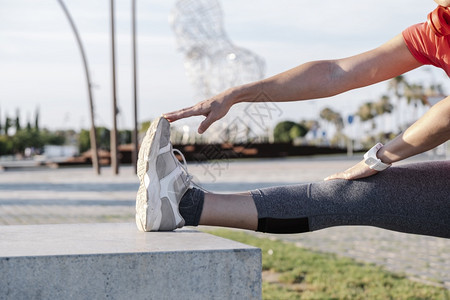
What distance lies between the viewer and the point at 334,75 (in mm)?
3264

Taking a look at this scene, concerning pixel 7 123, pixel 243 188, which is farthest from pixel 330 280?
pixel 7 123

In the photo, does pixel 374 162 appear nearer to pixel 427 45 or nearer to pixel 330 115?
pixel 427 45

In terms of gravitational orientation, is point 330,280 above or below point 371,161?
below

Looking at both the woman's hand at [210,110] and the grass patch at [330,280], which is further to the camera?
the grass patch at [330,280]

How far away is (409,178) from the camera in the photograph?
3.02m

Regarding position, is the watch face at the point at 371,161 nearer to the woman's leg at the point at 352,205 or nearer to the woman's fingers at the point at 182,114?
the woman's leg at the point at 352,205

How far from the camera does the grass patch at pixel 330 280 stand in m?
5.11

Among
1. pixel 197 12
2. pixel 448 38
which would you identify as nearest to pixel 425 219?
pixel 448 38

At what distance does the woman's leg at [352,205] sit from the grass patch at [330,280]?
206 centimetres

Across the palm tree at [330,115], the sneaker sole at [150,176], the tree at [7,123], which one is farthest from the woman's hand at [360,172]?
the palm tree at [330,115]

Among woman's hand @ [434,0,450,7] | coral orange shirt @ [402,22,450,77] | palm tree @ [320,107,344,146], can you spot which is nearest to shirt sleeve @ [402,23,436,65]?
coral orange shirt @ [402,22,450,77]

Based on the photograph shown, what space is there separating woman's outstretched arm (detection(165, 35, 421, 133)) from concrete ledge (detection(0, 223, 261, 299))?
0.71m

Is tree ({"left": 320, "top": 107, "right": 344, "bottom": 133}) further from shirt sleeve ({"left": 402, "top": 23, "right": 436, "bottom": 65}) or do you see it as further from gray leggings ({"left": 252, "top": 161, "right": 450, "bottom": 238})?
gray leggings ({"left": 252, "top": 161, "right": 450, "bottom": 238})

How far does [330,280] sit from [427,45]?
2.84 metres
